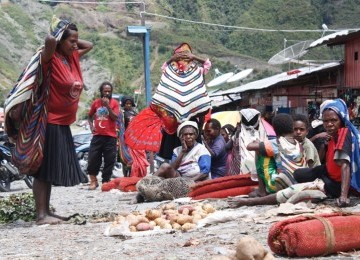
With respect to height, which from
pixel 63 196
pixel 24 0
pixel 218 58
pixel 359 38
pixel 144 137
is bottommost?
pixel 63 196

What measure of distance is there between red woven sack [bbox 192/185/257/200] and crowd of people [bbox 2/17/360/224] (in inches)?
10.3

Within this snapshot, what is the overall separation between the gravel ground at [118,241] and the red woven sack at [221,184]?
0.83 m

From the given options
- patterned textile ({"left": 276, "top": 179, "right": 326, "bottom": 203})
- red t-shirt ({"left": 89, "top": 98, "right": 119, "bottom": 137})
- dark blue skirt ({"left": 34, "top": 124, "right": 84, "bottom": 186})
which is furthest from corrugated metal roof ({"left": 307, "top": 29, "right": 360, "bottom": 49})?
dark blue skirt ({"left": 34, "top": 124, "right": 84, "bottom": 186})

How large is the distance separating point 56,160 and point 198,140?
287cm

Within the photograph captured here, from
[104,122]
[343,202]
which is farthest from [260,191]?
[104,122]

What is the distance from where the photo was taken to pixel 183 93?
1059 cm

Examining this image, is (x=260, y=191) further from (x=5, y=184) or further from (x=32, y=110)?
(x=5, y=184)

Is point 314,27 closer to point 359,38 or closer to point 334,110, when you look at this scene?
point 359,38

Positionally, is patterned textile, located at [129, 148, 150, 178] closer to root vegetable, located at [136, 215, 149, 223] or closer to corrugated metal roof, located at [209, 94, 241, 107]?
root vegetable, located at [136, 215, 149, 223]

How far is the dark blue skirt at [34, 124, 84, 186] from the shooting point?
742 centimetres

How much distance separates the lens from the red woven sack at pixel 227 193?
8.63 meters

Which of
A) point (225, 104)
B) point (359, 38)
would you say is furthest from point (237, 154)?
point (225, 104)

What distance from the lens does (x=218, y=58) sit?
7750 cm

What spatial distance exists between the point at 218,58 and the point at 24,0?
4357cm
